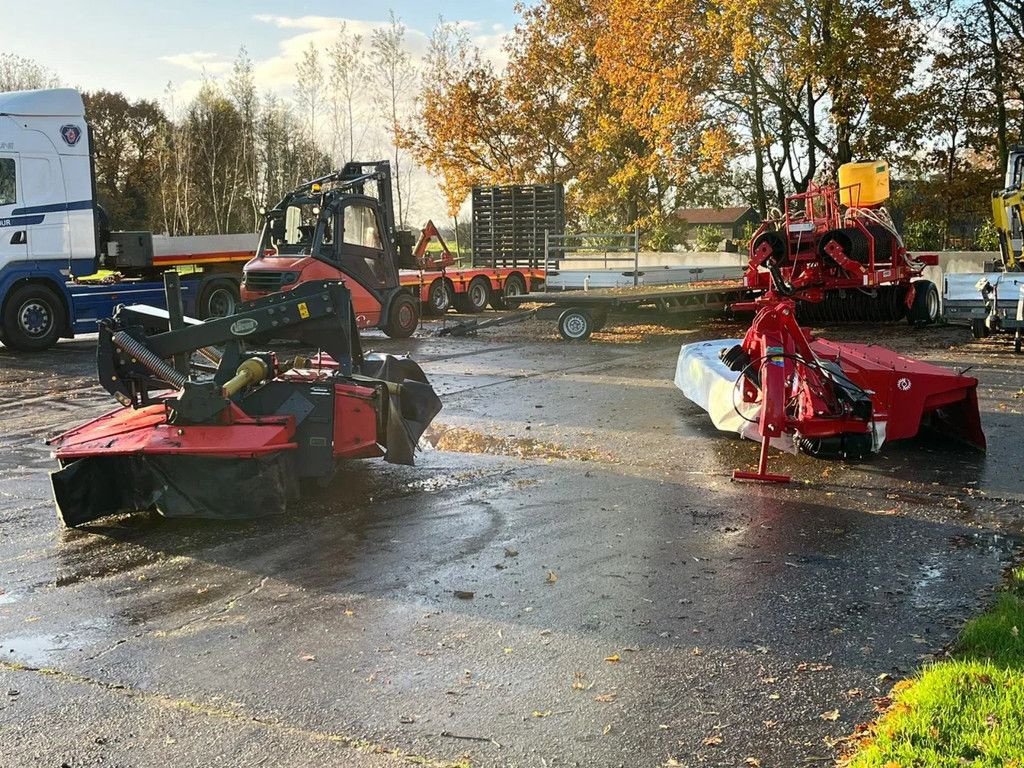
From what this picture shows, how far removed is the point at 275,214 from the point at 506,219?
32.8ft

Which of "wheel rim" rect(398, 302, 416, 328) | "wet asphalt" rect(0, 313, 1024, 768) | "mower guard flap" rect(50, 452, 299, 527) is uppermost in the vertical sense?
"wheel rim" rect(398, 302, 416, 328)

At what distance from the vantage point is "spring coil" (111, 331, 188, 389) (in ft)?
22.0

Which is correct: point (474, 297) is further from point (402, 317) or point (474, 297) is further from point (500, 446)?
point (500, 446)

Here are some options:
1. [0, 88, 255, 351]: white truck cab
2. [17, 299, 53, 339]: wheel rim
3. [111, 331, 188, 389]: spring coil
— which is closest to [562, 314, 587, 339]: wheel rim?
[0, 88, 255, 351]: white truck cab

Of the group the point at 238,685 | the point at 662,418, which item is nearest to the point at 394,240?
the point at 662,418

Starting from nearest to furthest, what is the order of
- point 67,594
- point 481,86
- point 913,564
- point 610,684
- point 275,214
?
1. point 610,684
2. point 67,594
3. point 913,564
4. point 275,214
5. point 481,86

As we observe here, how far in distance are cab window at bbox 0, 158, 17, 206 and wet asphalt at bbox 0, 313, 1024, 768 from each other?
887cm

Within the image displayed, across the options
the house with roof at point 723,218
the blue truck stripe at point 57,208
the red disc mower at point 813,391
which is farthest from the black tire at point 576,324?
the house with roof at point 723,218

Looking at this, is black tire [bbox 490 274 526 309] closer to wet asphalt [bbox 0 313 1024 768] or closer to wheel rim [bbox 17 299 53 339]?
wheel rim [bbox 17 299 53 339]

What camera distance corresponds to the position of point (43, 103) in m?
16.0

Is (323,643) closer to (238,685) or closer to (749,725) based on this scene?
(238,685)

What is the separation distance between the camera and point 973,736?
10.9ft

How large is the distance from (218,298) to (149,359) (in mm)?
13231

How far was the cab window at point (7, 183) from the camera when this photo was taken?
15.6 metres
